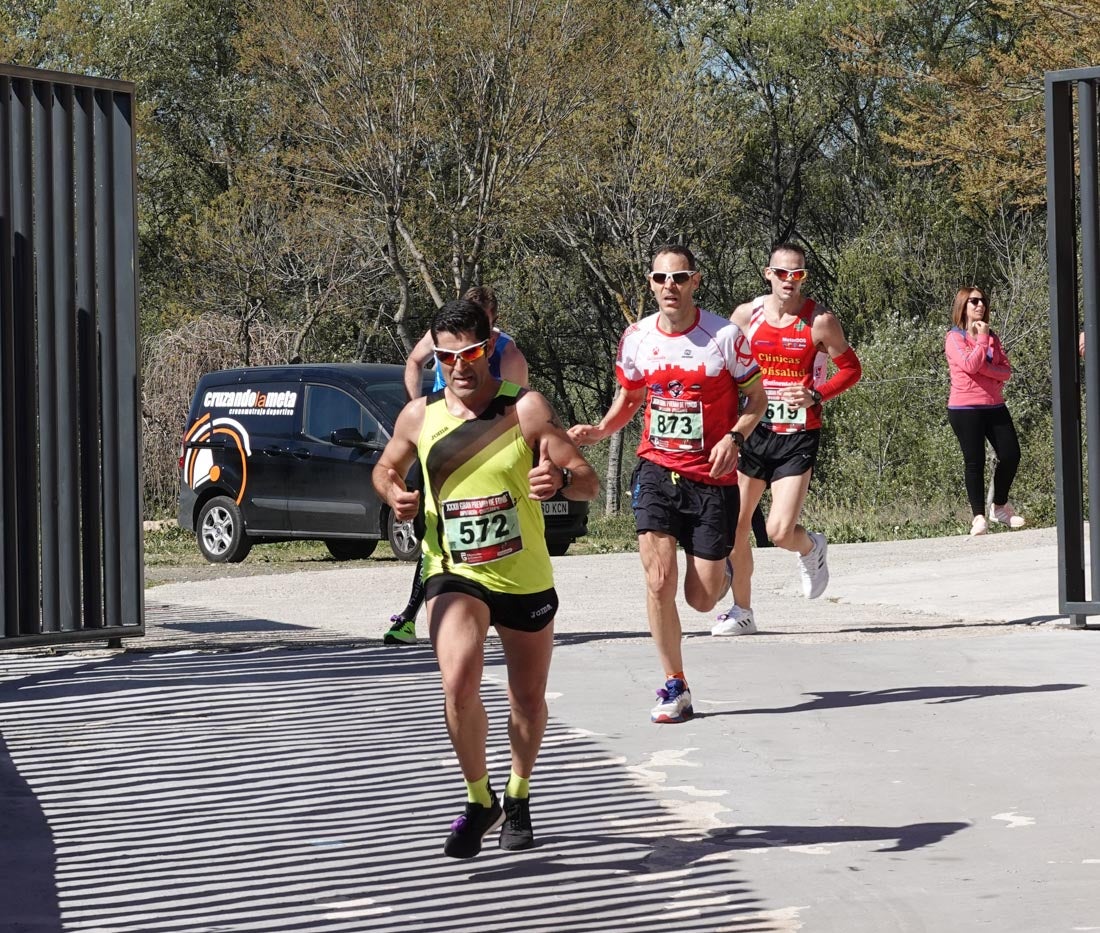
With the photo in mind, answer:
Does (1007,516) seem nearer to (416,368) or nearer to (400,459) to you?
(416,368)

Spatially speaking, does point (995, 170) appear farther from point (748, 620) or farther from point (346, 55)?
point (748, 620)

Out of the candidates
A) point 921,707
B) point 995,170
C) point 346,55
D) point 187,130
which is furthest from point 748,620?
point 187,130

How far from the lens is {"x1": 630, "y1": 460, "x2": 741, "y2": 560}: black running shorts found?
8086 millimetres

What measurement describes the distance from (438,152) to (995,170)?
39.9ft

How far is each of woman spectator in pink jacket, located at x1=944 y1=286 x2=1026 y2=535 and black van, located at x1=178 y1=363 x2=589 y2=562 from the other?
3.80 metres

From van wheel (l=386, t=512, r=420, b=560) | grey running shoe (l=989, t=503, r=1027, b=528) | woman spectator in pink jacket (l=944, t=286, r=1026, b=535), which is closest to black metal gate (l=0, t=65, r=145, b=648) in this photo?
van wheel (l=386, t=512, r=420, b=560)

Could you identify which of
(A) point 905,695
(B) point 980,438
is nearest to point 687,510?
(A) point 905,695

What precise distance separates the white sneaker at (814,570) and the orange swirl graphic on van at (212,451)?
8.39 meters

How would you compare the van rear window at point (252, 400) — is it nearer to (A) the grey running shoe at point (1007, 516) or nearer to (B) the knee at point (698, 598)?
(A) the grey running shoe at point (1007, 516)

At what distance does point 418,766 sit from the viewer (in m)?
7.10

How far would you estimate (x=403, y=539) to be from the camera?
17297mm

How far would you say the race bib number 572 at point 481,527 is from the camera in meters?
5.68

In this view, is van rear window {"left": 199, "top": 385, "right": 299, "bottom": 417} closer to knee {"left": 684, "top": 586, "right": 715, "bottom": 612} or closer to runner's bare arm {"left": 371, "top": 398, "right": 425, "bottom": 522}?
knee {"left": 684, "top": 586, "right": 715, "bottom": 612}

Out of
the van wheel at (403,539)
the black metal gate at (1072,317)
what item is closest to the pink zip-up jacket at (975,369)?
the black metal gate at (1072,317)
